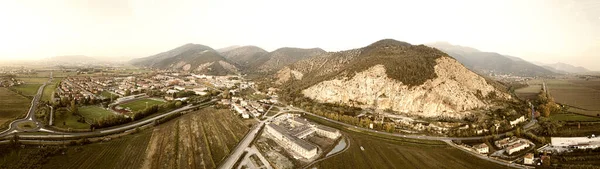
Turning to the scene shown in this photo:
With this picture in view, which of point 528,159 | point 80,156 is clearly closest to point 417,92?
point 528,159

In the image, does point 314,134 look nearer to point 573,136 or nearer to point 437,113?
point 437,113

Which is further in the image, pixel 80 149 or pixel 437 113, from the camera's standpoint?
pixel 437 113

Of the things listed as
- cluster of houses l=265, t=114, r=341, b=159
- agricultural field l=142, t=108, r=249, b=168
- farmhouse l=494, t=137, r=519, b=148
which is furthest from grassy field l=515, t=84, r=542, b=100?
agricultural field l=142, t=108, r=249, b=168

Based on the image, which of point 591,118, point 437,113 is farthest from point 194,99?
point 591,118

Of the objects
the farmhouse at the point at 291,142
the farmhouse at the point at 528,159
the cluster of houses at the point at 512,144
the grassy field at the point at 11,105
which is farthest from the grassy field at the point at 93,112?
the cluster of houses at the point at 512,144

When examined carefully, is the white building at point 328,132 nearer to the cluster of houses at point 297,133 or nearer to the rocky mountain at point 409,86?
the cluster of houses at point 297,133
